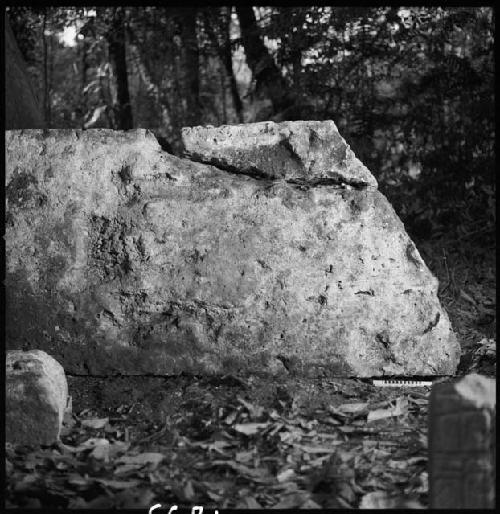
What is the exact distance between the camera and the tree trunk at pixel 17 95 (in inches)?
187

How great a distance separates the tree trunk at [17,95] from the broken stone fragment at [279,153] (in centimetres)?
164

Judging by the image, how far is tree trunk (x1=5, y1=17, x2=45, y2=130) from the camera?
4742mm

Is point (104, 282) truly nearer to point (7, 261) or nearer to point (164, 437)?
point (7, 261)

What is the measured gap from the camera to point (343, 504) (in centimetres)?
238

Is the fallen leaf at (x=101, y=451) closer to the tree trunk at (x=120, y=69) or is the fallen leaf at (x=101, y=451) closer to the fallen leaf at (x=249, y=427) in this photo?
the fallen leaf at (x=249, y=427)

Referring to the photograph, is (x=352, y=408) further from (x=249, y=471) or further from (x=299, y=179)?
(x=299, y=179)

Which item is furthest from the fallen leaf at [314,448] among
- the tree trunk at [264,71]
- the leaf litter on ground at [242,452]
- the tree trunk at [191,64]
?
the tree trunk at [191,64]

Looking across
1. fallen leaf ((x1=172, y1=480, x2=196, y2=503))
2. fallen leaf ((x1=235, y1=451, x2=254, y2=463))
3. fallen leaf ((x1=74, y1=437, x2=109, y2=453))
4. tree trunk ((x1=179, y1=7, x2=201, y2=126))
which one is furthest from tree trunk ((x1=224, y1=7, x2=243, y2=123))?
fallen leaf ((x1=172, y1=480, x2=196, y2=503))

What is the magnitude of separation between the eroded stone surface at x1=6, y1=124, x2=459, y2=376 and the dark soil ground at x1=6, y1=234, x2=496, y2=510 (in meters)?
0.18

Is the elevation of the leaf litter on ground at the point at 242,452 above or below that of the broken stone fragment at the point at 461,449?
below

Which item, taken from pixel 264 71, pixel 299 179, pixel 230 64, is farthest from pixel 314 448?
pixel 230 64

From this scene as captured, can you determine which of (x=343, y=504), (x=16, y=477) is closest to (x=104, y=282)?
(x=16, y=477)

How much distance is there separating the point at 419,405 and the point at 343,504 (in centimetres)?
96

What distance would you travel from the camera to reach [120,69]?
27.2ft
